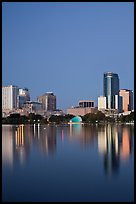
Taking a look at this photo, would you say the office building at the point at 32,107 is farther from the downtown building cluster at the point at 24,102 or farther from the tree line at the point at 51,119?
the tree line at the point at 51,119

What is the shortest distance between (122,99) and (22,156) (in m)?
40.9

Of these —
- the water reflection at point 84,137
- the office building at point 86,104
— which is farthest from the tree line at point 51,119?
the water reflection at point 84,137

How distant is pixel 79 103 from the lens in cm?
5094

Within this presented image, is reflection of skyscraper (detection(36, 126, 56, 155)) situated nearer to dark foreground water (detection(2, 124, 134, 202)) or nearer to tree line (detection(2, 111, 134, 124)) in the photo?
dark foreground water (detection(2, 124, 134, 202))

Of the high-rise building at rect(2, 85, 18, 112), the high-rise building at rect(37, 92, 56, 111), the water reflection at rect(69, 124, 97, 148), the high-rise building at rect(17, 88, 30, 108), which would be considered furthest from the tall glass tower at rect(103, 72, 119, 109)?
the water reflection at rect(69, 124, 97, 148)

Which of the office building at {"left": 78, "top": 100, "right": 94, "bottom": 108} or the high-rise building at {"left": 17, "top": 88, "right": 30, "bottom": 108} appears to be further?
the office building at {"left": 78, "top": 100, "right": 94, "bottom": 108}

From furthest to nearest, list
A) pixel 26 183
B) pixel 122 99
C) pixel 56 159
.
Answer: pixel 122 99 < pixel 56 159 < pixel 26 183

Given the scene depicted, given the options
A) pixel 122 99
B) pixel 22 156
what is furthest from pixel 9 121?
pixel 22 156

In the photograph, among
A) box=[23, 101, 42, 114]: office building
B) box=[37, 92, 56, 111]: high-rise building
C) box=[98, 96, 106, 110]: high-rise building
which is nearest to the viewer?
box=[23, 101, 42, 114]: office building

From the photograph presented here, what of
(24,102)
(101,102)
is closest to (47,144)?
(101,102)

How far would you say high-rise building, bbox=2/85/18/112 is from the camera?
4348 cm

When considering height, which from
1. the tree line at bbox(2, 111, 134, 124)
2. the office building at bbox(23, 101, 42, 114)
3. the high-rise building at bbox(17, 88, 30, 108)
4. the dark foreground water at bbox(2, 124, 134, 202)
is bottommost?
the tree line at bbox(2, 111, 134, 124)

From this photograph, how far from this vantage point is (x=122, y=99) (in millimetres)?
45406

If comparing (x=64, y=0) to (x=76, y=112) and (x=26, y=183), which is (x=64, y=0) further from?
(x=76, y=112)
